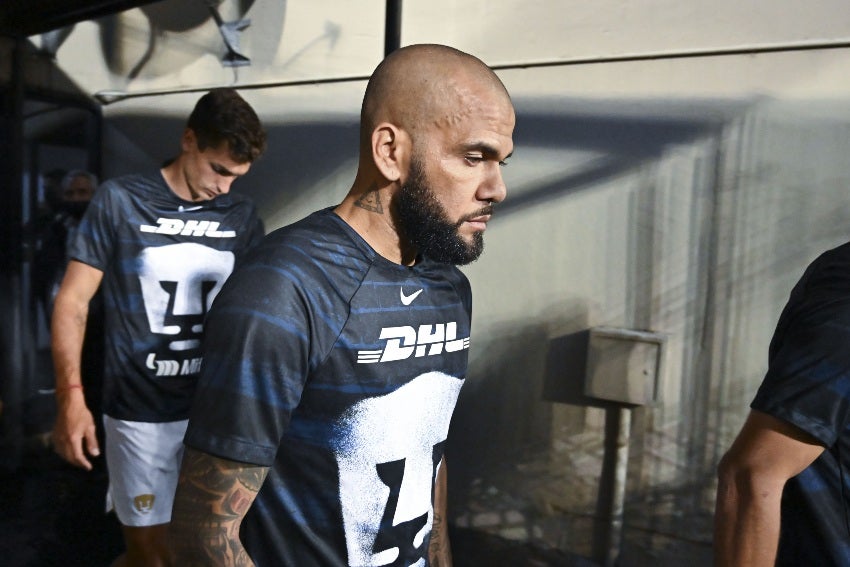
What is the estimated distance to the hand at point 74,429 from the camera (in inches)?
92.4

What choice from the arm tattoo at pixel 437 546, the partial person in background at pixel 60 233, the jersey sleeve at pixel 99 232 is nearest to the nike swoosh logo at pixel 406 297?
the arm tattoo at pixel 437 546

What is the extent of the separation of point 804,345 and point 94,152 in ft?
12.8

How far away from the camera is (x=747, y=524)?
49.6 inches

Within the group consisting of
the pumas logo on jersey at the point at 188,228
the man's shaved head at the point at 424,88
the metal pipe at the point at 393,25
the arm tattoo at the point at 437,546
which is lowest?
the arm tattoo at the point at 437,546

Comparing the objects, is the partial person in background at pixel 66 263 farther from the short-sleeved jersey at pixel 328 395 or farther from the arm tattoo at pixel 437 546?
the short-sleeved jersey at pixel 328 395

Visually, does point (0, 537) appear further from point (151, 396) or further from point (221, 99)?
point (221, 99)

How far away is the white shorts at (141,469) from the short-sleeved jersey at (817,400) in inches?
83.9

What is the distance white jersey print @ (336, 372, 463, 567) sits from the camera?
132cm

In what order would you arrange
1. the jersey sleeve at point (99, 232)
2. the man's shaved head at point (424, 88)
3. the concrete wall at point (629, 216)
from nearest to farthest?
1. the man's shaved head at point (424, 88)
2. the concrete wall at point (629, 216)
3. the jersey sleeve at point (99, 232)

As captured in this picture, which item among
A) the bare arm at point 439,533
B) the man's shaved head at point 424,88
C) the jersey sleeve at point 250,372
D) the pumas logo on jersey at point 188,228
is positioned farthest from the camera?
the pumas logo on jersey at point 188,228

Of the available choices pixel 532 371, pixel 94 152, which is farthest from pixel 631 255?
pixel 94 152

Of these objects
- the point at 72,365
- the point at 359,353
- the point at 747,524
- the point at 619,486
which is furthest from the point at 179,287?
the point at 747,524

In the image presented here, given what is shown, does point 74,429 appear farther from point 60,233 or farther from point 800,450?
point 800,450

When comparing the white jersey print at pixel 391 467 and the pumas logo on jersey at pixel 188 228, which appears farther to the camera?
the pumas logo on jersey at pixel 188 228
